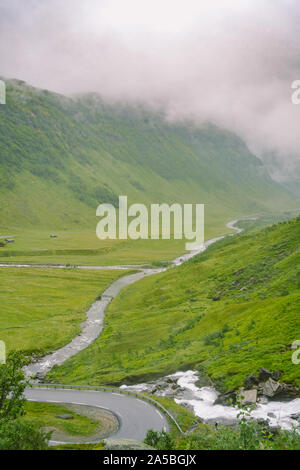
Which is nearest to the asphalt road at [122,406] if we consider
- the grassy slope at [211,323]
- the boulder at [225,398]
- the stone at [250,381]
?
the boulder at [225,398]

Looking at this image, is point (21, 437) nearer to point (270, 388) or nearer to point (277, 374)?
point (270, 388)

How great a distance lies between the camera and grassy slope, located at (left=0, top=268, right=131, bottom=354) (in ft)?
320

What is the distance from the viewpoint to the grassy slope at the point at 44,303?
97688 mm

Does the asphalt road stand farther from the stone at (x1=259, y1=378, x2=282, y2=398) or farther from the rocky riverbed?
the stone at (x1=259, y1=378, x2=282, y2=398)

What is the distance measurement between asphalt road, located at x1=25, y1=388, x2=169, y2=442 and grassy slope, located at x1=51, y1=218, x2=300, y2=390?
808cm

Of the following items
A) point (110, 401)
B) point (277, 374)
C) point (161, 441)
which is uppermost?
point (277, 374)

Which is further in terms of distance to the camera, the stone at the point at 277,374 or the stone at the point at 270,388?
the stone at the point at 277,374

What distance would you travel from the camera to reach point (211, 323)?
82500 millimetres

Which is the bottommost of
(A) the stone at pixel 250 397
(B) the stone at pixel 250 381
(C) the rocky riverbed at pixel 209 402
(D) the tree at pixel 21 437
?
(C) the rocky riverbed at pixel 209 402

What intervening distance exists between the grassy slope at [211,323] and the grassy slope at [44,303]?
37.1 ft

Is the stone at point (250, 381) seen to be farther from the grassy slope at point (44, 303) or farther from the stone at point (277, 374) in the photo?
the grassy slope at point (44, 303)

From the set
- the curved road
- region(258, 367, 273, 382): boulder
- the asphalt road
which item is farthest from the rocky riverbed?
the curved road

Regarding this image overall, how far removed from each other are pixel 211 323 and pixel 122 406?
33372 millimetres

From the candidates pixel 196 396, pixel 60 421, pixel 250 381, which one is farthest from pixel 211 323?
pixel 60 421
